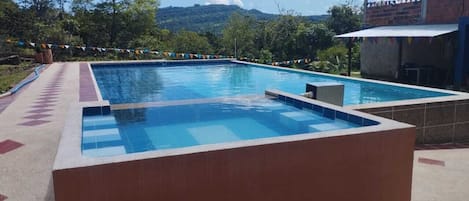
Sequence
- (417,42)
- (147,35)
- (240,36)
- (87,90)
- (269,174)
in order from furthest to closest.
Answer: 1. (147,35)
2. (240,36)
3. (417,42)
4. (87,90)
5. (269,174)

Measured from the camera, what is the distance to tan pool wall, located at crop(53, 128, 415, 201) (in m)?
2.66

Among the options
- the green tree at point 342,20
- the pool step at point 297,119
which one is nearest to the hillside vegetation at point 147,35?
the green tree at point 342,20

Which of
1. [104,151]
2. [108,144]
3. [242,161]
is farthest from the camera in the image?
[108,144]

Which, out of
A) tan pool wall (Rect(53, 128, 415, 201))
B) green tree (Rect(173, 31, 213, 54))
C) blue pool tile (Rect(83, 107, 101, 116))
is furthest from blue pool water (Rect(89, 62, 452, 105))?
green tree (Rect(173, 31, 213, 54))

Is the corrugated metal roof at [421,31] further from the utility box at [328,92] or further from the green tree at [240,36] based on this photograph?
the green tree at [240,36]

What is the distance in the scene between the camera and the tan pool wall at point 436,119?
635cm

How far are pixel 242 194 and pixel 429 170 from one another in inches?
133

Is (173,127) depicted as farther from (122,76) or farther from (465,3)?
(465,3)

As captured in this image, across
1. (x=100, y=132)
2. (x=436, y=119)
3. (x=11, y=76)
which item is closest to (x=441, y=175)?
(x=436, y=119)

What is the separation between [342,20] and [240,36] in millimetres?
8233

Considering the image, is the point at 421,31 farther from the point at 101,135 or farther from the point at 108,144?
the point at 108,144

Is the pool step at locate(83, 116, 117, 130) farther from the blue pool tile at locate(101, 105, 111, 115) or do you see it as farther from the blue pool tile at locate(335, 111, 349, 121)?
the blue pool tile at locate(335, 111, 349, 121)

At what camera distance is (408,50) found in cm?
1507

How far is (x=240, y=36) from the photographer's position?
77.2 ft
